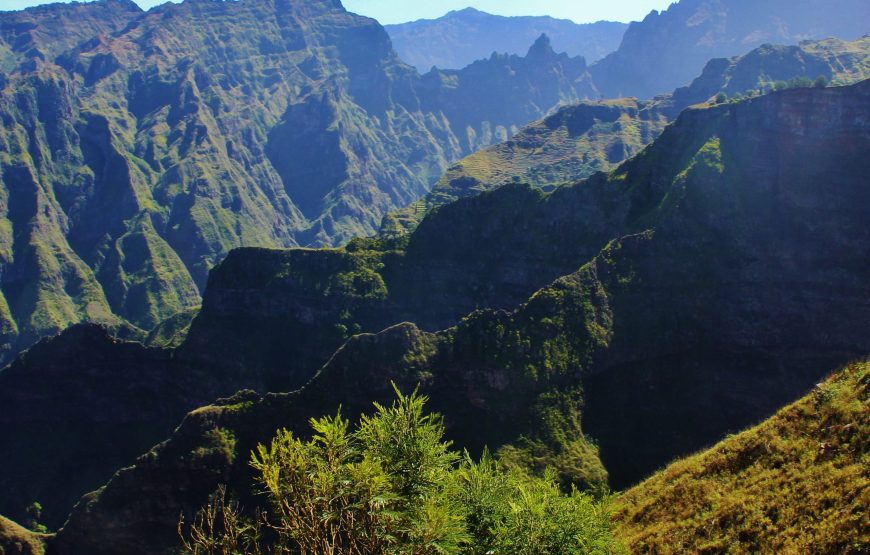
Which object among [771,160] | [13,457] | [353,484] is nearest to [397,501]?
[353,484]

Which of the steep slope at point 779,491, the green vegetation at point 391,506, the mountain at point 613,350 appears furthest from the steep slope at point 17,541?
the steep slope at point 779,491

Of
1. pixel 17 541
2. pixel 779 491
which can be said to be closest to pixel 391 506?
pixel 779 491

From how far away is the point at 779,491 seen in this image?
127 feet

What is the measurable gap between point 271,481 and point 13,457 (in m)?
132

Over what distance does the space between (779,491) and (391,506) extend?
25.4 m

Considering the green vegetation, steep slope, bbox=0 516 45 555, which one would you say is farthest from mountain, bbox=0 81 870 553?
the green vegetation

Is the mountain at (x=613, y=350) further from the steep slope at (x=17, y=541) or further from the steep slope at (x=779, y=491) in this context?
Result: the steep slope at (x=779, y=491)

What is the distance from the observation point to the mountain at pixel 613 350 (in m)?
84.6

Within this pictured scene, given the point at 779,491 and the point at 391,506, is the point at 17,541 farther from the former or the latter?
the point at 779,491

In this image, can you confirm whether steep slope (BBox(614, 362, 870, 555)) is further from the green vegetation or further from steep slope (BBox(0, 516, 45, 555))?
steep slope (BBox(0, 516, 45, 555))

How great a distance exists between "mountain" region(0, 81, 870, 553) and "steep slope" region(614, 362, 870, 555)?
30.8 m

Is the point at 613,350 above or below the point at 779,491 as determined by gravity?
below

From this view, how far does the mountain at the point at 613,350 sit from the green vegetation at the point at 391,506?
143ft

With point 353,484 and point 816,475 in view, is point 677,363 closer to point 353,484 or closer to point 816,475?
point 816,475
